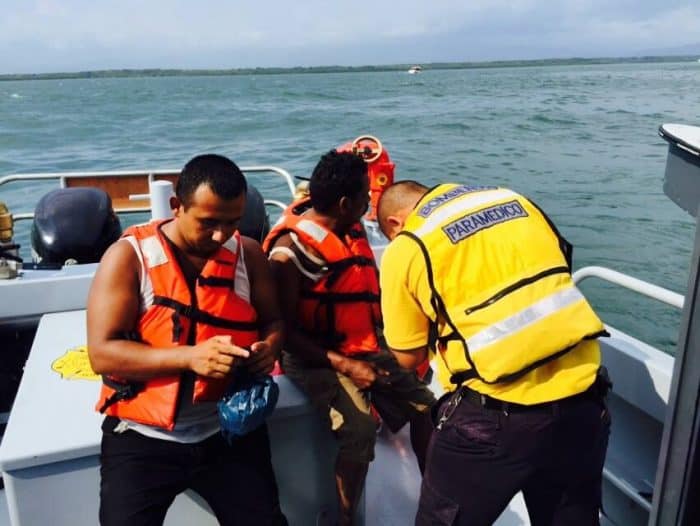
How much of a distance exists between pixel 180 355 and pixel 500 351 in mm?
813

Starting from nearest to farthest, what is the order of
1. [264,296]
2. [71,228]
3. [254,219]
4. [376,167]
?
[264,296], [71,228], [254,219], [376,167]

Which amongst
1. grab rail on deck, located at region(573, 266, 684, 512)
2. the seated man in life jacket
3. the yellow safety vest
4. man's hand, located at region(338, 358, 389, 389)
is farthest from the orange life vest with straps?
grab rail on deck, located at region(573, 266, 684, 512)

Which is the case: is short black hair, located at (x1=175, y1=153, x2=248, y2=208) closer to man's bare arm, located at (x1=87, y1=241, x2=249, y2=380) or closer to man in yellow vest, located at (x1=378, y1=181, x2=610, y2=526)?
man's bare arm, located at (x1=87, y1=241, x2=249, y2=380)

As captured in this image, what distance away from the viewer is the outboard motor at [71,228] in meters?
3.18

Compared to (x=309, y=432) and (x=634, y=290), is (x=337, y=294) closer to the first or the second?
(x=309, y=432)

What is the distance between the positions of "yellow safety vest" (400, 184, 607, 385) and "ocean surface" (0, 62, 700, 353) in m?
5.11

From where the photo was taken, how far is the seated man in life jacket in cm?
211

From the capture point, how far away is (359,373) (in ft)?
7.08

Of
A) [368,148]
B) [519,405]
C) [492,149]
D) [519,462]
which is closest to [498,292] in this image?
[519,405]

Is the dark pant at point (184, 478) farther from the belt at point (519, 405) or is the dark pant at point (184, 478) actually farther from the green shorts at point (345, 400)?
the belt at point (519, 405)

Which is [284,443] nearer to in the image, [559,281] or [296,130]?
[559,281]

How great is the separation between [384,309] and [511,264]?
0.35 meters

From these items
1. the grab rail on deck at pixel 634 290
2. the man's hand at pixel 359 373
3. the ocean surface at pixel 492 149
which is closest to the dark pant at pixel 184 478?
the man's hand at pixel 359 373

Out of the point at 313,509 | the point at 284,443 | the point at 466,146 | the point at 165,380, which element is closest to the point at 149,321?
the point at 165,380
